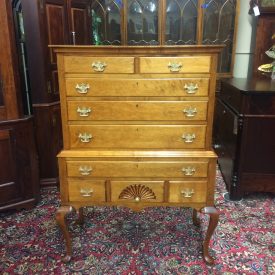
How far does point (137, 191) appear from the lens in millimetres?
1661

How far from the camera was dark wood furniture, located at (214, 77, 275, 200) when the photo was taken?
89.0 inches

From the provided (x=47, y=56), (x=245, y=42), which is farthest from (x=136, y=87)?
(x=245, y=42)

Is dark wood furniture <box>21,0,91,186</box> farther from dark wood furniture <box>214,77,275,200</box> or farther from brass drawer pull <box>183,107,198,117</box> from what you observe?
dark wood furniture <box>214,77,275,200</box>

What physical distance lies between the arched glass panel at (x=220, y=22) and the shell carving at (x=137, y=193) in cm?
216

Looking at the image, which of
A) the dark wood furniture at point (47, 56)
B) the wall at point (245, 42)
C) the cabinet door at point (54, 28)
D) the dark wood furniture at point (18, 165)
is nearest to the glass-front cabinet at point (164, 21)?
the wall at point (245, 42)

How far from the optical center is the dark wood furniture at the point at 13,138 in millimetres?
1970

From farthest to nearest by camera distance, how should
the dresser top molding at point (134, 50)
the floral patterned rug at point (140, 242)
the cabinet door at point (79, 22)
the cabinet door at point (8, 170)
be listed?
the cabinet door at point (79, 22) < the cabinet door at point (8, 170) < the floral patterned rug at point (140, 242) < the dresser top molding at point (134, 50)

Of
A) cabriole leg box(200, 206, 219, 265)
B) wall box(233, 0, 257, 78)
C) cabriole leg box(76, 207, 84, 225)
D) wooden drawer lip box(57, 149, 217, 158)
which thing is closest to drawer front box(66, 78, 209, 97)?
wooden drawer lip box(57, 149, 217, 158)

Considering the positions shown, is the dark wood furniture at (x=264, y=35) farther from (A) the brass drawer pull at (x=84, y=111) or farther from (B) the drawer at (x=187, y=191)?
(A) the brass drawer pull at (x=84, y=111)

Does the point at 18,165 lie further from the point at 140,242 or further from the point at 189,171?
the point at 189,171

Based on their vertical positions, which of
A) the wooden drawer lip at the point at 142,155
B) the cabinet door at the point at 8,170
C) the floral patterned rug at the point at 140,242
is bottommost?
the floral patterned rug at the point at 140,242

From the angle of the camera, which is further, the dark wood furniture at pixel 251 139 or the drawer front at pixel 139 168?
the dark wood furniture at pixel 251 139

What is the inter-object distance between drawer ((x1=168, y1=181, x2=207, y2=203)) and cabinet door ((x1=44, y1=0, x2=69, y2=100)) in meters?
1.46

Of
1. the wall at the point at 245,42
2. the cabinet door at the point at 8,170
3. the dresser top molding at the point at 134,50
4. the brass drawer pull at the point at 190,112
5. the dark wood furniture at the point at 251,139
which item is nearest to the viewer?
the dresser top molding at the point at 134,50
